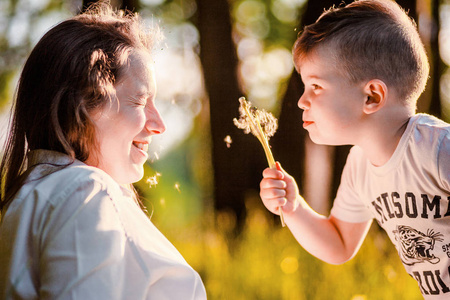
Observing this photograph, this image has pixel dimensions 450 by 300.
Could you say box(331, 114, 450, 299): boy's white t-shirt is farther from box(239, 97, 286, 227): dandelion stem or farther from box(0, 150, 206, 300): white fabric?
box(0, 150, 206, 300): white fabric

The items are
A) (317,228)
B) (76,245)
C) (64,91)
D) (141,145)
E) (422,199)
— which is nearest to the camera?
(76,245)

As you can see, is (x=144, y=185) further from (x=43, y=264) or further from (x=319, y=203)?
(x=43, y=264)

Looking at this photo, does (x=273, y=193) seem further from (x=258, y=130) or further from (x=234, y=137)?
(x=234, y=137)

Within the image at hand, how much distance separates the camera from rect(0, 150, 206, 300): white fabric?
750 mm

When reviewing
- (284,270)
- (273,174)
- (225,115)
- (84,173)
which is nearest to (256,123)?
(273,174)

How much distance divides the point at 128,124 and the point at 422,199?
2.39 feet

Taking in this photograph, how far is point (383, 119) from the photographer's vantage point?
1.20m

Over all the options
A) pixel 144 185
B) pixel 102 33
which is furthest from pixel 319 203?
pixel 102 33

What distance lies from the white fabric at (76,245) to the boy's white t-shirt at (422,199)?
2.02ft

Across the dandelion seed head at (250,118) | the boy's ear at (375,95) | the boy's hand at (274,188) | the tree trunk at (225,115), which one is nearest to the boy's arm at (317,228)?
the boy's hand at (274,188)

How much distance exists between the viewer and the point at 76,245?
29.8 inches

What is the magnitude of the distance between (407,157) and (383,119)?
0.12 meters

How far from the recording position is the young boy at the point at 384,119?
112cm

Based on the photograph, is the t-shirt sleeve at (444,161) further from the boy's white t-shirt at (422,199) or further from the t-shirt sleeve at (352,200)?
the t-shirt sleeve at (352,200)
